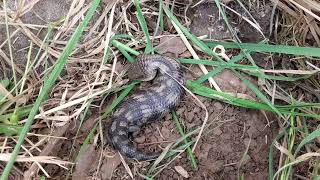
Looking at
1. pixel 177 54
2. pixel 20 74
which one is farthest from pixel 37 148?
pixel 177 54

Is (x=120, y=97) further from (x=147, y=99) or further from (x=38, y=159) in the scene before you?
(x=38, y=159)

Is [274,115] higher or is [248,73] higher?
[248,73]

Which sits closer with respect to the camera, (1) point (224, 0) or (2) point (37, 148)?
(2) point (37, 148)

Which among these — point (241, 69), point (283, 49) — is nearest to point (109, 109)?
point (241, 69)

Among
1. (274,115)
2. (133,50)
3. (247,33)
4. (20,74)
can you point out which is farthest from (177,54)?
(20,74)

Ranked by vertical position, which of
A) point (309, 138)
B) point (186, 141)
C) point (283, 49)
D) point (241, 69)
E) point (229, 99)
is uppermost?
point (283, 49)

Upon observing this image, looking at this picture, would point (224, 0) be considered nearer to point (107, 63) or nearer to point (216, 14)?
point (216, 14)

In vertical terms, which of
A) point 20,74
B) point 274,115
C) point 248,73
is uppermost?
point 20,74
